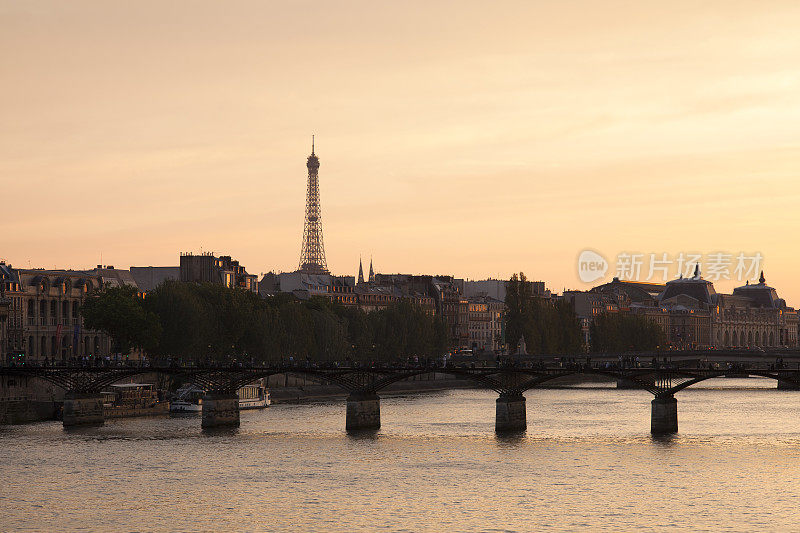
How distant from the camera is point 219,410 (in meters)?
112

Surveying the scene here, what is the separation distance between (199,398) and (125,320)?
50.2 feet

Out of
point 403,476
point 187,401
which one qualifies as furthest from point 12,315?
point 403,476

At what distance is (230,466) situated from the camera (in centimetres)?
8425

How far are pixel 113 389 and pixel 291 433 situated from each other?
91.7 ft

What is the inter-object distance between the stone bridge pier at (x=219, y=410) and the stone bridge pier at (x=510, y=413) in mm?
21815

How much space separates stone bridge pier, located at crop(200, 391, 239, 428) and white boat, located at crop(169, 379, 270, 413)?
1279 cm

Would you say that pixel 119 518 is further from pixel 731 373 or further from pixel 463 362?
pixel 463 362

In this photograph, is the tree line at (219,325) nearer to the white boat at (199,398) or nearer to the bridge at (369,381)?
the white boat at (199,398)

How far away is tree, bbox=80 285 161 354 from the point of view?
139m

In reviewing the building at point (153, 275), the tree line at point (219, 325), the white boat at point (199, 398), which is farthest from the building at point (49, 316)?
the building at point (153, 275)

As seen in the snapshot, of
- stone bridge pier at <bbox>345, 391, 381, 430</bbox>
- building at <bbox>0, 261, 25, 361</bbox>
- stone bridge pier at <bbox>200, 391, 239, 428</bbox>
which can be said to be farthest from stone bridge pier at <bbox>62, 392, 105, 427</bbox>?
building at <bbox>0, 261, 25, 361</bbox>

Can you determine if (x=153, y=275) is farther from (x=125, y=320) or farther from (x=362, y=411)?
(x=362, y=411)

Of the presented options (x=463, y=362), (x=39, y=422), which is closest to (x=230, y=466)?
(x=39, y=422)

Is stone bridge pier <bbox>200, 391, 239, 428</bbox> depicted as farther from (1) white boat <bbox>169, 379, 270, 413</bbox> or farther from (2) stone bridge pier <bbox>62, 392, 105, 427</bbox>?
(1) white boat <bbox>169, 379, 270, 413</bbox>
